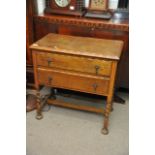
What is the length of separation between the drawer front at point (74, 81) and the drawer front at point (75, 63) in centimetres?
5

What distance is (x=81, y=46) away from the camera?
1.70 meters

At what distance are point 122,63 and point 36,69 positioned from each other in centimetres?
87

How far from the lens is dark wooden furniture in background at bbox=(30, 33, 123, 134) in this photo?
5.20ft

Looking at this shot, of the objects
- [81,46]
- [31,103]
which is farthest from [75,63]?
[31,103]

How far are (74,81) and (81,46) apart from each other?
0.29m

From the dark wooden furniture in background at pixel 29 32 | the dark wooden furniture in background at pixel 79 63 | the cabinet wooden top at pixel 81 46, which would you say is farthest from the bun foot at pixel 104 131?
the dark wooden furniture in background at pixel 29 32

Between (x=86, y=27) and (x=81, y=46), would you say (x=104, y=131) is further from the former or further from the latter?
(x=86, y=27)

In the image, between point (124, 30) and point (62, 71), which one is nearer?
point (62, 71)

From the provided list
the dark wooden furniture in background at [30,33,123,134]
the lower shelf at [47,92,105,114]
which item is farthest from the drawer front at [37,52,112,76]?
the lower shelf at [47,92,105,114]

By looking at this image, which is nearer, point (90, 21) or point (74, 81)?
point (74, 81)

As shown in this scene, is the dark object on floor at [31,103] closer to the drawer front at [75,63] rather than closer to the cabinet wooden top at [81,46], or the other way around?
the drawer front at [75,63]
